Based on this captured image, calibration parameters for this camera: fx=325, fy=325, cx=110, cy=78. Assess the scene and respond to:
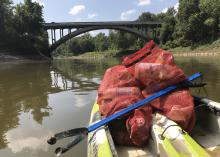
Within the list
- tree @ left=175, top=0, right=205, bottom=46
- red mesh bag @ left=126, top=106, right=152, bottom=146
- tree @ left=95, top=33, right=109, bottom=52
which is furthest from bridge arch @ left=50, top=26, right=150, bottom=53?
red mesh bag @ left=126, top=106, right=152, bottom=146

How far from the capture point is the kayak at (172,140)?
3.55 m

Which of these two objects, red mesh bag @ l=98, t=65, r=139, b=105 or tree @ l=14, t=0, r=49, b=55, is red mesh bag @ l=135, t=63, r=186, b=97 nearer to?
red mesh bag @ l=98, t=65, r=139, b=105

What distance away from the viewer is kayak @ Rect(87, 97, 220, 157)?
3.55 m

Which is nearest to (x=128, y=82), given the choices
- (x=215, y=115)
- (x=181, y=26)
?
(x=215, y=115)

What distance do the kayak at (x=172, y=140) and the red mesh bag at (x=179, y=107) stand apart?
140mm

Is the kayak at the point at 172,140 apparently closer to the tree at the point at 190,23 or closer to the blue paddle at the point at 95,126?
the blue paddle at the point at 95,126

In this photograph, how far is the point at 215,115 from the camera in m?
4.76

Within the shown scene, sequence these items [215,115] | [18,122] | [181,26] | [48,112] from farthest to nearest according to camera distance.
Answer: [181,26] → [48,112] → [18,122] → [215,115]

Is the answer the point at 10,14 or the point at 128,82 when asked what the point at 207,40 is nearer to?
the point at 10,14

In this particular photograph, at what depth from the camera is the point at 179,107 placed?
4473mm

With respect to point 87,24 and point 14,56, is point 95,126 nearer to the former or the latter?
point 14,56

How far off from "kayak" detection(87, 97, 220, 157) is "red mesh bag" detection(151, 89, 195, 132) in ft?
0.46

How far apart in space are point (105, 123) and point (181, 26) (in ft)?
165

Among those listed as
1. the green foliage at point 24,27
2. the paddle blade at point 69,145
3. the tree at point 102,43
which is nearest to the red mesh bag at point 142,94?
the paddle blade at point 69,145
